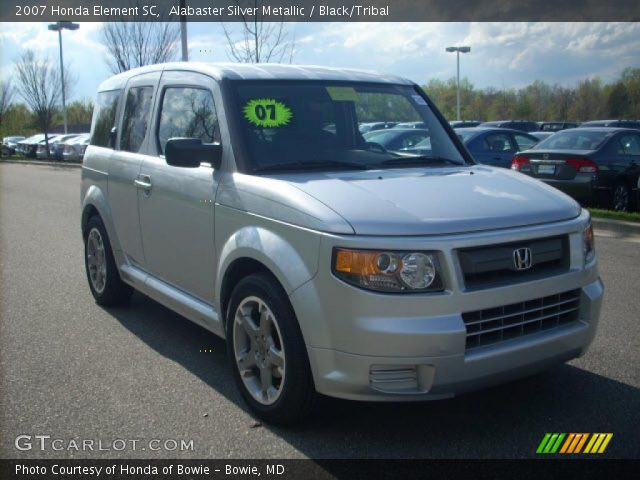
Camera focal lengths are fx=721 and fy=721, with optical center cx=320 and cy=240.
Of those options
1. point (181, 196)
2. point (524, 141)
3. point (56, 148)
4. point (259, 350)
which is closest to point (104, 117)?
point (181, 196)

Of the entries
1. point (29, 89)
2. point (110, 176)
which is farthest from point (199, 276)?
→ point (29, 89)

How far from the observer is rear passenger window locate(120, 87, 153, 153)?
18.6ft

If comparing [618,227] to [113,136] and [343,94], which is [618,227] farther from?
[113,136]

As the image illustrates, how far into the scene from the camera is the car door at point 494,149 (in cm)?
1488

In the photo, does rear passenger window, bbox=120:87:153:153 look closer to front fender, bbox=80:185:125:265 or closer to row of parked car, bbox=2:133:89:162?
front fender, bbox=80:185:125:265

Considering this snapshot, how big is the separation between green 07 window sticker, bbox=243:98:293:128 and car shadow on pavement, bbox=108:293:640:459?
1.67 metres

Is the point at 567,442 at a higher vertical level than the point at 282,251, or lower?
lower

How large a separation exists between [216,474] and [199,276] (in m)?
1.50

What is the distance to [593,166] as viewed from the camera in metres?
12.1

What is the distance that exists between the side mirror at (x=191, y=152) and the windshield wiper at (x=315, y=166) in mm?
314

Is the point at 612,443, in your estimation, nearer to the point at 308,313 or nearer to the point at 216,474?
the point at 308,313

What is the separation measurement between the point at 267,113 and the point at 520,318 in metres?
2.01

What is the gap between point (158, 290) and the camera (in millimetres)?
5246

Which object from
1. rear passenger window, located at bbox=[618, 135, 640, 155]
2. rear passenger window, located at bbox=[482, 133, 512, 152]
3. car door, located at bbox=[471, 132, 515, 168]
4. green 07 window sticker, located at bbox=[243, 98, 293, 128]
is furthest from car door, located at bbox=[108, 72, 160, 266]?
rear passenger window, located at bbox=[482, 133, 512, 152]
